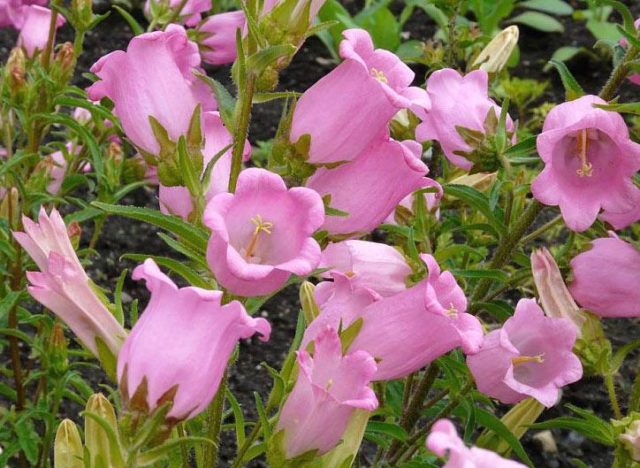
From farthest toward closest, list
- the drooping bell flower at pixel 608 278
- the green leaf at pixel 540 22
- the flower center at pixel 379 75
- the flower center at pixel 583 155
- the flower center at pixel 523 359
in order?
the green leaf at pixel 540 22 < the drooping bell flower at pixel 608 278 < the flower center at pixel 583 155 < the flower center at pixel 523 359 < the flower center at pixel 379 75

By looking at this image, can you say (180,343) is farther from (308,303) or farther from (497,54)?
(497,54)

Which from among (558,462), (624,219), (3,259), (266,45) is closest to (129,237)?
(3,259)

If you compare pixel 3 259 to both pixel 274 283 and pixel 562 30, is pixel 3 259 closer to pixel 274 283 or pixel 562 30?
pixel 274 283

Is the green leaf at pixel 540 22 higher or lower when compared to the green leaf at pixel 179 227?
lower

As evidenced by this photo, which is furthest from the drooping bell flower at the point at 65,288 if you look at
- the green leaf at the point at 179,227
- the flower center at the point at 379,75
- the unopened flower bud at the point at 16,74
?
the unopened flower bud at the point at 16,74

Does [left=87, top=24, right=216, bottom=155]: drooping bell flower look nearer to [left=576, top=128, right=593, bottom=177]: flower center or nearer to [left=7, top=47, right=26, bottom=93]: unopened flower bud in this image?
[left=576, top=128, right=593, bottom=177]: flower center

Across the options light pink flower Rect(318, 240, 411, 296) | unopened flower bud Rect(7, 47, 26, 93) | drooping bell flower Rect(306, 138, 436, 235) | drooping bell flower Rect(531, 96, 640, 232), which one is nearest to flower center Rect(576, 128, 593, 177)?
drooping bell flower Rect(531, 96, 640, 232)

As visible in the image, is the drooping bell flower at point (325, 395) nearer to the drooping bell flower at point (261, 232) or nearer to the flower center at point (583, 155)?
the drooping bell flower at point (261, 232)
